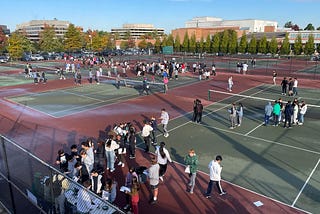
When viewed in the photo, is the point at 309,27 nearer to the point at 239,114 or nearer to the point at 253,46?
the point at 253,46

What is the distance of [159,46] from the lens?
3649 inches

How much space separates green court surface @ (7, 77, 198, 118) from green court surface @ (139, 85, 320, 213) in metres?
8.53

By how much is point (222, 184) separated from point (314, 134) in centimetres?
856

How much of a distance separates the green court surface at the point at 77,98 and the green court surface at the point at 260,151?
853 centimetres

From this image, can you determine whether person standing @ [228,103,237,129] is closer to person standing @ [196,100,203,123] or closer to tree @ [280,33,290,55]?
person standing @ [196,100,203,123]

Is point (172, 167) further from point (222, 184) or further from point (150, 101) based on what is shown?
point (150, 101)

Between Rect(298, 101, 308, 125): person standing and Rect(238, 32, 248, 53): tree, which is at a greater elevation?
Rect(238, 32, 248, 53): tree

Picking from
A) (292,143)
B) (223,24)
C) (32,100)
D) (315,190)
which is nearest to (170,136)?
(292,143)

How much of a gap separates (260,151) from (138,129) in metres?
7.47

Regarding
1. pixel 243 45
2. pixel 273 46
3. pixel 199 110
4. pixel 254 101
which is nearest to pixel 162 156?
pixel 199 110

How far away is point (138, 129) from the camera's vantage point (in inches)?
685

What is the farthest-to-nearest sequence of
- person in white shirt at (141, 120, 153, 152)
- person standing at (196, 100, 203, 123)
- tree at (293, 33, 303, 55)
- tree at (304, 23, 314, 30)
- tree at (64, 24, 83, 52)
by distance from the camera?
tree at (304, 23, 314, 30)
tree at (64, 24, 83, 52)
tree at (293, 33, 303, 55)
person standing at (196, 100, 203, 123)
person in white shirt at (141, 120, 153, 152)

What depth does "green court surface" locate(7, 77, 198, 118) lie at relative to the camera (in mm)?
22391

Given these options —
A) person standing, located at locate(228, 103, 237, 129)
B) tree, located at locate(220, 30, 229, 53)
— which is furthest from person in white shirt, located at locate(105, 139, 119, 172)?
tree, located at locate(220, 30, 229, 53)
